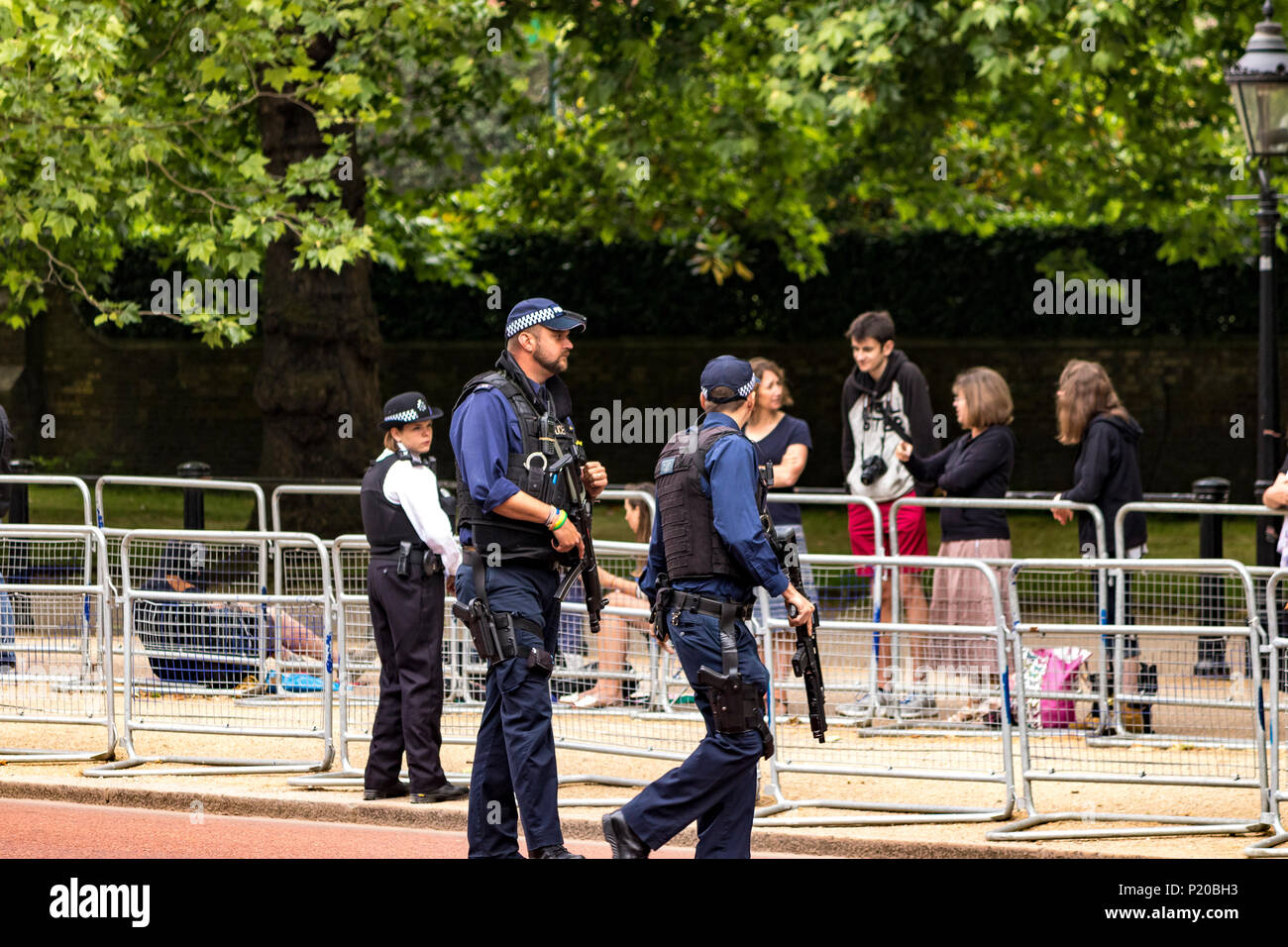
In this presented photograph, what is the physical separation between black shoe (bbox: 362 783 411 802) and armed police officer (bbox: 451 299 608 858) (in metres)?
1.55

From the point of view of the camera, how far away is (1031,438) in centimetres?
2361

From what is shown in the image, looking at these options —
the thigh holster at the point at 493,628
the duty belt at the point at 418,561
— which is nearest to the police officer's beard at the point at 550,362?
the thigh holster at the point at 493,628

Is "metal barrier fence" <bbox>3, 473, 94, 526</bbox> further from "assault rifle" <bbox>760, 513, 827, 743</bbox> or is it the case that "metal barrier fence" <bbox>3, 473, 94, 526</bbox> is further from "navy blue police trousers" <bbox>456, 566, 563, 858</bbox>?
"assault rifle" <bbox>760, 513, 827, 743</bbox>

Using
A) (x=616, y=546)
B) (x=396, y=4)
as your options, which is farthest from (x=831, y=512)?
(x=616, y=546)

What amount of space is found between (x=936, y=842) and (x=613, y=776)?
6.07ft

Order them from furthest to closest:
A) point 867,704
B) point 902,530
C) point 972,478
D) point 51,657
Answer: point 902,530
point 972,478
point 51,657
point 867,704

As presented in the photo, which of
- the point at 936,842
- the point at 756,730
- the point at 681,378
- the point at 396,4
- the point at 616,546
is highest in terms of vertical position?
the point at 396,4

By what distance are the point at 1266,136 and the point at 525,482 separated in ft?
22.4

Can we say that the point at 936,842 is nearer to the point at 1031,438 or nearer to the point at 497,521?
the point at 497,521

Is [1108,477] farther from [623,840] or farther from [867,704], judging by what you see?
[623,840]

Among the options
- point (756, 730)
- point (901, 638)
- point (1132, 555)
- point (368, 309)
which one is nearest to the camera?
point (756, 730)

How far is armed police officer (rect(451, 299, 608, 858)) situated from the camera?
6.69 metres

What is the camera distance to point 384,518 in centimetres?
817

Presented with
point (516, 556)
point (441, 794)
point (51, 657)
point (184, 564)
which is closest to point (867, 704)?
point (441, 794)
